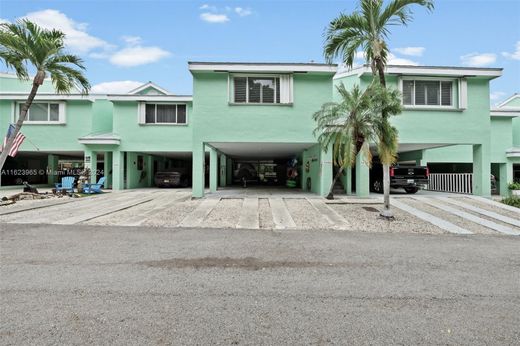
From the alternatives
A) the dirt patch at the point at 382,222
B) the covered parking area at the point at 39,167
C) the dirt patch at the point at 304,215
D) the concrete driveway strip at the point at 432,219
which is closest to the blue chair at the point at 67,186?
the covered parking area at the point at 39,167

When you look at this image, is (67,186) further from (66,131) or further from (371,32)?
(371,32)

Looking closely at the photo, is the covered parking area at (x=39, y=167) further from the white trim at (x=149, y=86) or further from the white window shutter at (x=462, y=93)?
the white window shutter at (x=462, y=93)

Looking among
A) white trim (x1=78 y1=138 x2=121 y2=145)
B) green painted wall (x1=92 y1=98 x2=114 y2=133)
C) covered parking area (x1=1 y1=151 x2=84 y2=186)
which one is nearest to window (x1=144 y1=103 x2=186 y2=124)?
white trim (x1=78 y1=138 x2=121 y2=145)

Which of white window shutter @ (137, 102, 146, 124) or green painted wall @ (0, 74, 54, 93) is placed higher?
green painted wall @ (0, 74, 54, 93)

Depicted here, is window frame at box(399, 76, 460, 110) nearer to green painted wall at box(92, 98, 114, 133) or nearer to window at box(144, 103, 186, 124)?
window at box(144, 103, 186, 124)

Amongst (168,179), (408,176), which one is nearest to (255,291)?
(408,176)

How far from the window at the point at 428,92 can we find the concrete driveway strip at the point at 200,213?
402 inches

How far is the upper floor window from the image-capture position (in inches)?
516

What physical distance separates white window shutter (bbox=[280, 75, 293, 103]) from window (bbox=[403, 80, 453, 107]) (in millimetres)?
5564

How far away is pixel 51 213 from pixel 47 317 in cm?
781

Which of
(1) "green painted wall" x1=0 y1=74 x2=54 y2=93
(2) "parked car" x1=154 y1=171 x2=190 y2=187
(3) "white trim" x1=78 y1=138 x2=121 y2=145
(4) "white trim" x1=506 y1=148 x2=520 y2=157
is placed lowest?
(2) "parked car" x1=154 y1=171 x2=190 y2=187

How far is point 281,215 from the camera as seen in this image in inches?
367

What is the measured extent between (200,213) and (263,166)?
59.0 feet

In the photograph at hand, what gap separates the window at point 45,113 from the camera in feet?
61.7
